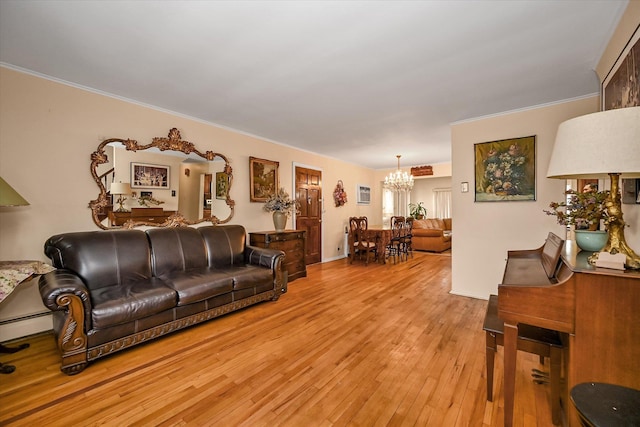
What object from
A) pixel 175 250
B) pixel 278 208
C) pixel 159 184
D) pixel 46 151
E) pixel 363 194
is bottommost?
pixel 175 250

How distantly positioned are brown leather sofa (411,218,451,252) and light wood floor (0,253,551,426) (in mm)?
4672

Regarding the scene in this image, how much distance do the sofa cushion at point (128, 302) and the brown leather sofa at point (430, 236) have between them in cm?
669

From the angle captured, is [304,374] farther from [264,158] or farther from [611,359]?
[264,158]

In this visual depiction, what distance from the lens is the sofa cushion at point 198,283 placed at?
8.39ft

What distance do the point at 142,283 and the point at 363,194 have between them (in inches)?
230

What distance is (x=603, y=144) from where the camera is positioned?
103 cm

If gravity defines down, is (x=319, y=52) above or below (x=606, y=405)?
above

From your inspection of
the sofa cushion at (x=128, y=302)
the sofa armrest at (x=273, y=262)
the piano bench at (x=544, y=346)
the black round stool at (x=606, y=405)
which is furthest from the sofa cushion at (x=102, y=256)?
the black round stool at (x=606, y=405)

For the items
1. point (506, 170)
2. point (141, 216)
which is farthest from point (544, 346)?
point (141, 216)

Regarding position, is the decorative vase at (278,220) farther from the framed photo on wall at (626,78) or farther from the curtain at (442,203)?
the curtain at (442,203)

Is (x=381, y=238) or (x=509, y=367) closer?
(x=509, y=367)

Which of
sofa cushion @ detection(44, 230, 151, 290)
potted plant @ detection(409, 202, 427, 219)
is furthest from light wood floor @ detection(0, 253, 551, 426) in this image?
potted plant @ detection(409, 202, 427, 219)

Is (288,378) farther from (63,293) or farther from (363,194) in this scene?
(363,194)

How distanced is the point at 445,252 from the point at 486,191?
4503 millimetres
